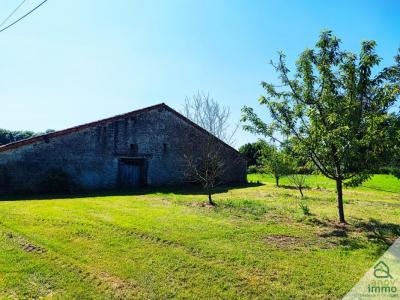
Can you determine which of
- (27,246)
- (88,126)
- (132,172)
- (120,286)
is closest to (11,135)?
(132,172)

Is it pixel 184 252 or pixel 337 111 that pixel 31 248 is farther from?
pixel 337 111

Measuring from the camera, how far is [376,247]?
24.1 feet

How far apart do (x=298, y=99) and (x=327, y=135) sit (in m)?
1.76

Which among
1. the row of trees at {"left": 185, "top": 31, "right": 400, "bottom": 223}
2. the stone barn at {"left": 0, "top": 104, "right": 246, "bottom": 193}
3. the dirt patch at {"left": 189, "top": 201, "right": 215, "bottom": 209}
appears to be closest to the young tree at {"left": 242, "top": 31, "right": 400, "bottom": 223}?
the row of trees at {"left": 185, "top": 31, "right": 400, "bottom": 223}

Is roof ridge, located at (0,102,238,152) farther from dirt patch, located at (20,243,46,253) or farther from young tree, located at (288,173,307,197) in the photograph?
dirt patch, located at (20,243,46,253)

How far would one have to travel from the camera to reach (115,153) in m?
19.6

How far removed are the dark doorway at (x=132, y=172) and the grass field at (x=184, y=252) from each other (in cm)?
895

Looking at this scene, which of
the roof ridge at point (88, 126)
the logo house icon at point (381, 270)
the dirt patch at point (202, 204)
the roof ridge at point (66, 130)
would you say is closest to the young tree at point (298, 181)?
the roof ridge at point (88, 126)

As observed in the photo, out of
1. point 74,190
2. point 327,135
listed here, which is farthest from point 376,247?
point 74,190

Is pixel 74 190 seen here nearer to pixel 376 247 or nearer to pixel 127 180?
pixel 127 180

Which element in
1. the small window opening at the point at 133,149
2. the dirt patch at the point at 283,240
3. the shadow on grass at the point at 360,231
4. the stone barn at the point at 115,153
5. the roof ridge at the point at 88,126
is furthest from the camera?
the small window opening at the point at 133,149

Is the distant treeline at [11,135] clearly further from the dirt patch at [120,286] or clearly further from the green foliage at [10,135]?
the dirt patch at [120,286]

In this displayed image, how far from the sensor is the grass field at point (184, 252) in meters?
5.12

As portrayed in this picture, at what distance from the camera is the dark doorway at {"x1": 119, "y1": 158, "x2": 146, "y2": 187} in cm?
2027
